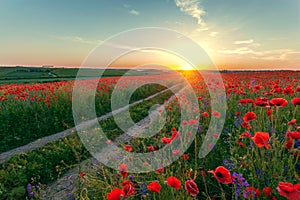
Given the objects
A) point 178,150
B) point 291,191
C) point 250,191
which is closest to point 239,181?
point 250,191

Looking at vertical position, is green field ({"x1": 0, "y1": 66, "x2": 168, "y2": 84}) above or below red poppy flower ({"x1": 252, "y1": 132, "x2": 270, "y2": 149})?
below

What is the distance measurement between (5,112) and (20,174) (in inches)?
171

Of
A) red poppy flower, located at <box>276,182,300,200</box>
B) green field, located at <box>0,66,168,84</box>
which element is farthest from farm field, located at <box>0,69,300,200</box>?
green field, located at <box>0,66,168,84</box>

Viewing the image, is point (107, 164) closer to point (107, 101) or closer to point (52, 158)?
point (52, 158)

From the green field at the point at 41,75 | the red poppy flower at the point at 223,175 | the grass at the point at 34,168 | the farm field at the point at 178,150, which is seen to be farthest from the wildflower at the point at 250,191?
the green field at the point at 41,75

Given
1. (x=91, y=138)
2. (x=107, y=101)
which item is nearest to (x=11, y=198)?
(x=91, y=138)

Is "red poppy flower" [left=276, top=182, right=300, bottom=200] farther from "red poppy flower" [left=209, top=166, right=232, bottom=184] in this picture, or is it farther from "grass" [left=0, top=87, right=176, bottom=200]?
"grass" [left=0, top=87, right=176, bottom=200]

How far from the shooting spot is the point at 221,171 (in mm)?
1318

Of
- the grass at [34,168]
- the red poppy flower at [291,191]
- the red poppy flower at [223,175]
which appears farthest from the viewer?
the grass at [34,168]

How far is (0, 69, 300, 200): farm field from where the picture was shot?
1.98 m

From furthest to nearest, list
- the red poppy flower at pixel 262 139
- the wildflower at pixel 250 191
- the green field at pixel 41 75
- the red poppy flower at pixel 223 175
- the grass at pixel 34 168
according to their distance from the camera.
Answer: the green field at pixel 41 75, the grass at pixel 34 168, the wildflower at pixel 250 191, the red poppy flower at pixel 262 139, the red poppy flower at pixel 223 175

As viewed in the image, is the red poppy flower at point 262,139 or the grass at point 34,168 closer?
the red poppy flower at point 262,139

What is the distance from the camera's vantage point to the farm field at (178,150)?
6.51 ft

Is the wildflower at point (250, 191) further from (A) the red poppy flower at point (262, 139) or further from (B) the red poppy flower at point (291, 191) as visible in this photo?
(B) the red poppy flower at point (291, 191)
